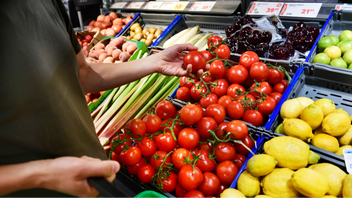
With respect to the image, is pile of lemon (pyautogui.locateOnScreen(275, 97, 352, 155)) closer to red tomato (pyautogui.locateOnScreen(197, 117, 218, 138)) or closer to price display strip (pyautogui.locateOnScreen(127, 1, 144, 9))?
red tomato (pyautogui.locateOnScreen(197, 117, 218, 138))

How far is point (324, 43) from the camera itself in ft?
7.67

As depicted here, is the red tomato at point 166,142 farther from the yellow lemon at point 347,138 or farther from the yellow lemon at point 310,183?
the yellow lemon at point 347,138

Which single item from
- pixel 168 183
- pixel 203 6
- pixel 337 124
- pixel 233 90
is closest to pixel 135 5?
pixel 203 6

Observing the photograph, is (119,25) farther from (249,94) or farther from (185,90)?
(249,94)

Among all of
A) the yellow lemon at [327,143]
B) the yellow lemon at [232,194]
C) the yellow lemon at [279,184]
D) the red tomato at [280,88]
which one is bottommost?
the yellow lemon at [232,194]

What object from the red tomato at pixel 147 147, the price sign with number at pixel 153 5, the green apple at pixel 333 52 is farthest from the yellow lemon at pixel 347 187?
the price sign with number at pixel 153 5

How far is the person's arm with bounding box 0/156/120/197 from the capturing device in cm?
80

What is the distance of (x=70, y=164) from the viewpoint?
2.75 ft

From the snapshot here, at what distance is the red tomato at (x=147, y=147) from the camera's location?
A: 5.89ft

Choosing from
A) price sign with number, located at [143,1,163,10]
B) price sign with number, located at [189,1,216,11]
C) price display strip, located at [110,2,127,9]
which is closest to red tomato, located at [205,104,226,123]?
price sign with number, located at [189,1,216,11]

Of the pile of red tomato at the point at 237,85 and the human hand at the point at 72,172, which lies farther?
the pile of red tomato at the point at 237,85

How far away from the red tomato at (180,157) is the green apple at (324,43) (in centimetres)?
183

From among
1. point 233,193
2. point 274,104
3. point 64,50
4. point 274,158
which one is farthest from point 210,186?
point 64,50

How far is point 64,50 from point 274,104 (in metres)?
1.58
